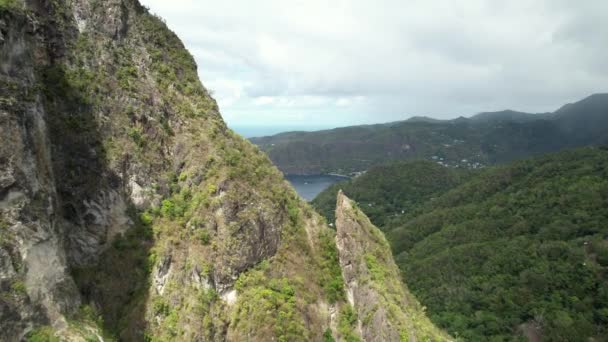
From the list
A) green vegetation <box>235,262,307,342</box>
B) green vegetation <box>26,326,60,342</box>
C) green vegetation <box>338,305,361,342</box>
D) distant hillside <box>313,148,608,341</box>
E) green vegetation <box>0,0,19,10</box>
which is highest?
green vegetation <box>0,0,19,10</box>

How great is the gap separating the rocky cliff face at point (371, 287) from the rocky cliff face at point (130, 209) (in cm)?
106

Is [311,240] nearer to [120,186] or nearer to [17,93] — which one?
[120,186]

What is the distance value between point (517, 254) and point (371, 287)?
Result: 231 feet

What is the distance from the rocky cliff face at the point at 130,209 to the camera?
51.0 feet

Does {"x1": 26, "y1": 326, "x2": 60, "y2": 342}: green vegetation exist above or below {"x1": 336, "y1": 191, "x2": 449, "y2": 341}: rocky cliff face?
above

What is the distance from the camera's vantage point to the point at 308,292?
23.7m

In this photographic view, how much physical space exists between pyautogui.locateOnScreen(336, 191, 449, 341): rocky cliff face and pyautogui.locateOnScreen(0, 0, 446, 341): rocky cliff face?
1.06m

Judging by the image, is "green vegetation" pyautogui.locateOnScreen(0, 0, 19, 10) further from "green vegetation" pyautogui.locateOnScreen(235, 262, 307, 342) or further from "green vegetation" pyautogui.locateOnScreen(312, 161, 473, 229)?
"green vegetation" pyautogui.locateOnScreen(312, 161, 473, 229)

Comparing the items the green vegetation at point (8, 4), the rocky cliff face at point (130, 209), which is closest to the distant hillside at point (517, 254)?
the rocky cliff face at point (130, 209)

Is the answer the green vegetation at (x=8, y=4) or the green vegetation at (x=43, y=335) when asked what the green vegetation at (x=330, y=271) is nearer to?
the green vegetation at (x=43, y=335)

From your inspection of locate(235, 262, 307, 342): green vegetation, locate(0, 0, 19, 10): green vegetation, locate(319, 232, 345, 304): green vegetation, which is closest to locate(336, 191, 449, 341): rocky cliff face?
locate(319, 232, 345, 304): green vegetation

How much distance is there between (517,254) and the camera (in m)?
80.9

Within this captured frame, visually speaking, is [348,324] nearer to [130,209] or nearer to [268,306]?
[268,306]

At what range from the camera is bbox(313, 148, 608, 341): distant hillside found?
67125 mm
